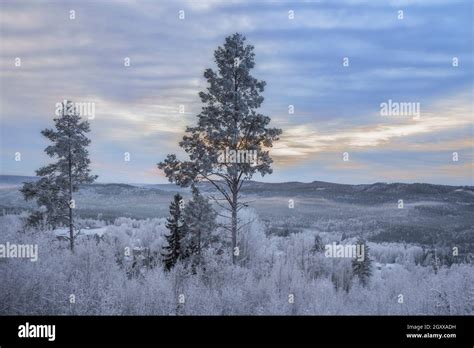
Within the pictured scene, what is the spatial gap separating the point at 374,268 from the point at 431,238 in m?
3.48

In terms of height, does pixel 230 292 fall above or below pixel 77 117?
below

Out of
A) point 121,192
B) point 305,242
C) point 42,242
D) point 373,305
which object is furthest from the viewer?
point 121,192

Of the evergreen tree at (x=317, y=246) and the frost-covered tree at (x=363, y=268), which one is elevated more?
the evergreen tree at (x=317, y=246)

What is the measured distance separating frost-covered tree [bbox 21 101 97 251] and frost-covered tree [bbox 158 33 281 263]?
713 cm

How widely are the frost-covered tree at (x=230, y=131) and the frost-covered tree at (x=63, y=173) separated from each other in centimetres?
713

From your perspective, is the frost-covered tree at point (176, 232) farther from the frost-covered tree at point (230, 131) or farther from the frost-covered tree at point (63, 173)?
the frost-covered tree at point (63, 173)

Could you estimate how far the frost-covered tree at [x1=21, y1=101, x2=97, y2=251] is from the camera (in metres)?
22.6

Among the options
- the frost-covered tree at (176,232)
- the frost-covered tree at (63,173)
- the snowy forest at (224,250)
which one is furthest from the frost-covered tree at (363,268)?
the frost-covered tree at (63,173)

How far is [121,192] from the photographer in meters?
32.2

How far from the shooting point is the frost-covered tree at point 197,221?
18375 millimetres

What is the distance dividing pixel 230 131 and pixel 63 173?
1072cm

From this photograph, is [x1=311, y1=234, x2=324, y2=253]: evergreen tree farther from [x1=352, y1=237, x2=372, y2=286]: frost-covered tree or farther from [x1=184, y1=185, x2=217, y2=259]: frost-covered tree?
[x1=184, y1=185, x2=217, y2=259]: frost-covered tree

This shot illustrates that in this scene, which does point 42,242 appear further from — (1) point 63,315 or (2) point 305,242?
(2) point 305,242
